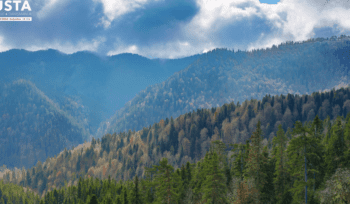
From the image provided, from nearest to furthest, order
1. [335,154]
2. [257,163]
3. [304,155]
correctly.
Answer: [304,155] < [257,163] < [335,154]

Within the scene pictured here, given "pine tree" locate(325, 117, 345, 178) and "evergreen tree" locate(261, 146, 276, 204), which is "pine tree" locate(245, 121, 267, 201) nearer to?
"evergreen tree" locate(261, 146, 276, 204)

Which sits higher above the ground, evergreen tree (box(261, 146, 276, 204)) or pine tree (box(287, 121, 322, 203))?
pine tree (box(287, 121, 322, 203))

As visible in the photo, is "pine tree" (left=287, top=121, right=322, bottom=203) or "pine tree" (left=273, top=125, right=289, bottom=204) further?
"pine tree" (left=273, top=125, right=289, bottom=204)

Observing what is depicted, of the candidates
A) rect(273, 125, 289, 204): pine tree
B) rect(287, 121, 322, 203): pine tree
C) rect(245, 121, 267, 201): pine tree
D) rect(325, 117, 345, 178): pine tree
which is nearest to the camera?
rect(287, 121, 322, 203): pine tree

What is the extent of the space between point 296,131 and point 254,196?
17.6 metres

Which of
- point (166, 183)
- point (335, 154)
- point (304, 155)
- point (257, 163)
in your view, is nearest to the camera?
point (304, 155)

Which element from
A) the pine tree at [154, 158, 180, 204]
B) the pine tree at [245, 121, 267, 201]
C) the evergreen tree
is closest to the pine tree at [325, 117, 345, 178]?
the evergreen tree

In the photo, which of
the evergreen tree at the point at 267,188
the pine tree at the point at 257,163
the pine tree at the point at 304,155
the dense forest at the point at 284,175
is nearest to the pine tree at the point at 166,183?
the dense forest at the point at 284,175

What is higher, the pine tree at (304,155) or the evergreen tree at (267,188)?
the pine tree at (304,155)

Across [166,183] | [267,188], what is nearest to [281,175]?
[267,188]

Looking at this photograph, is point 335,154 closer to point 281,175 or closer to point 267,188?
point 281,175

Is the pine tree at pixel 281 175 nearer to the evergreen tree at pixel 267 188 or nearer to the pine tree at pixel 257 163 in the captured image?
the evergreen tree at pixel 267 188

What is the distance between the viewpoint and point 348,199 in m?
39.4

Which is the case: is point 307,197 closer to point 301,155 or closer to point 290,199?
point 301,155
